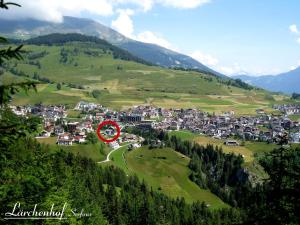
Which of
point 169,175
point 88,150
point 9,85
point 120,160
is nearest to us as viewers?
point 9,85

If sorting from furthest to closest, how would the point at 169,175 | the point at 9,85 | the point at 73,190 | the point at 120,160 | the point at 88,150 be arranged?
the point at 88,150 → the point at 120,160 → the point at 169,175 → the point at 73,190 → the point at 9,85

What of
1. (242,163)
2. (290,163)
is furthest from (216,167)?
(290,163)

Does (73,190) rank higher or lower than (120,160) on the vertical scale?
higher

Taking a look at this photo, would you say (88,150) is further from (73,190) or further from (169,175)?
(73,190)

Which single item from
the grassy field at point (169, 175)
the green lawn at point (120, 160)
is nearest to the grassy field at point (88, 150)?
the green lawn at point (120, 160)

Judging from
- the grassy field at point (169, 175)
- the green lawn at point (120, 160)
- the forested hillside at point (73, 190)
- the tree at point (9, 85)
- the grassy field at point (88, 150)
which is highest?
the tree at point (9, 85)

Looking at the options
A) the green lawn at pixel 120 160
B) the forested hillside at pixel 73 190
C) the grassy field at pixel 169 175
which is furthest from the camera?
the green lawn at pixel 120 160

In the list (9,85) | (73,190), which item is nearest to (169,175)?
Result: (73,190)

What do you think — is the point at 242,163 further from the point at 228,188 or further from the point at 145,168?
the point at 145,168

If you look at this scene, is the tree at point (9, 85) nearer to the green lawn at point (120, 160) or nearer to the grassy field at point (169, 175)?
the grassy field at point (169, 175)

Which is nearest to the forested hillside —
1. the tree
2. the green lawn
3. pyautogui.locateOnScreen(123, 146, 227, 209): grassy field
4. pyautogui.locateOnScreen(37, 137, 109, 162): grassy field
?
the tree
